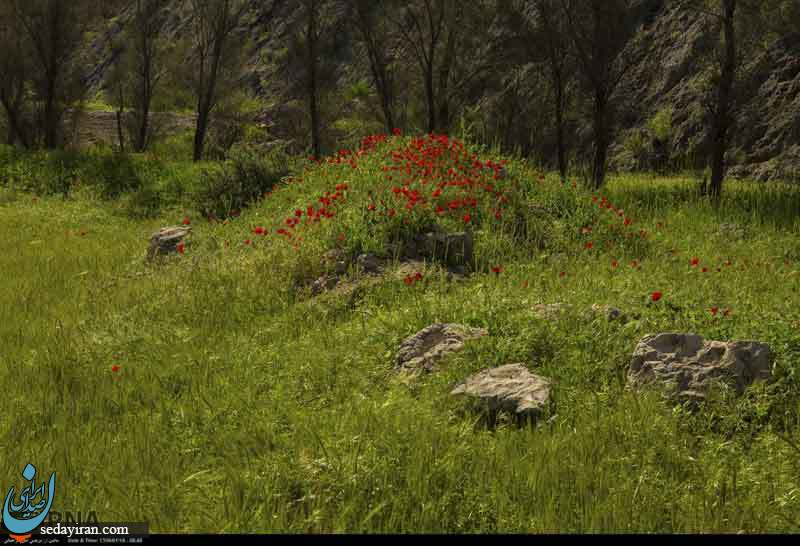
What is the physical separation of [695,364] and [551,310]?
126 centimetres

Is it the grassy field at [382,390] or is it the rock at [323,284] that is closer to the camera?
the grassy field at [382,390]

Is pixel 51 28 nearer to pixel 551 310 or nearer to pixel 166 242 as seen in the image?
pixel 166 242

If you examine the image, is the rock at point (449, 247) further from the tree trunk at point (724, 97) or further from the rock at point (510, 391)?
the tree trunk at point (724, 97)

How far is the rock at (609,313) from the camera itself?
5.27m

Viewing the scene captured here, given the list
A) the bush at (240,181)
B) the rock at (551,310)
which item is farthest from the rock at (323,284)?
the bush at (240,181)

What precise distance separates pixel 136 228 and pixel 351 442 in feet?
36.1

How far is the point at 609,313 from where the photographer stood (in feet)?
17.4

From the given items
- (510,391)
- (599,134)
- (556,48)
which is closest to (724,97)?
(599,134)

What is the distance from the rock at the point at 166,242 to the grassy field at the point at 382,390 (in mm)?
219

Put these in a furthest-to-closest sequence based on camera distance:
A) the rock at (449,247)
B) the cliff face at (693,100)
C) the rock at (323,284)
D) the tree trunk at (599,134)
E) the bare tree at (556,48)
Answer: the cliff face at (693,100) → the bare tree at (556,48) → the tree trunk at (599,134) → the rock at (449,247) → the rock at (323,284)

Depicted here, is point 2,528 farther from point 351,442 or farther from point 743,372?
→ point 743,372

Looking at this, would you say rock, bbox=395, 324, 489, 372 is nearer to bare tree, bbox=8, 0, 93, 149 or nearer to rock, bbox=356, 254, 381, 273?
rock, bbox=356, 254, 381, 273

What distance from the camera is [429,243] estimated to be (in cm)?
740

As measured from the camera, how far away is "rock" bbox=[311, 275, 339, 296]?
6816 mm
